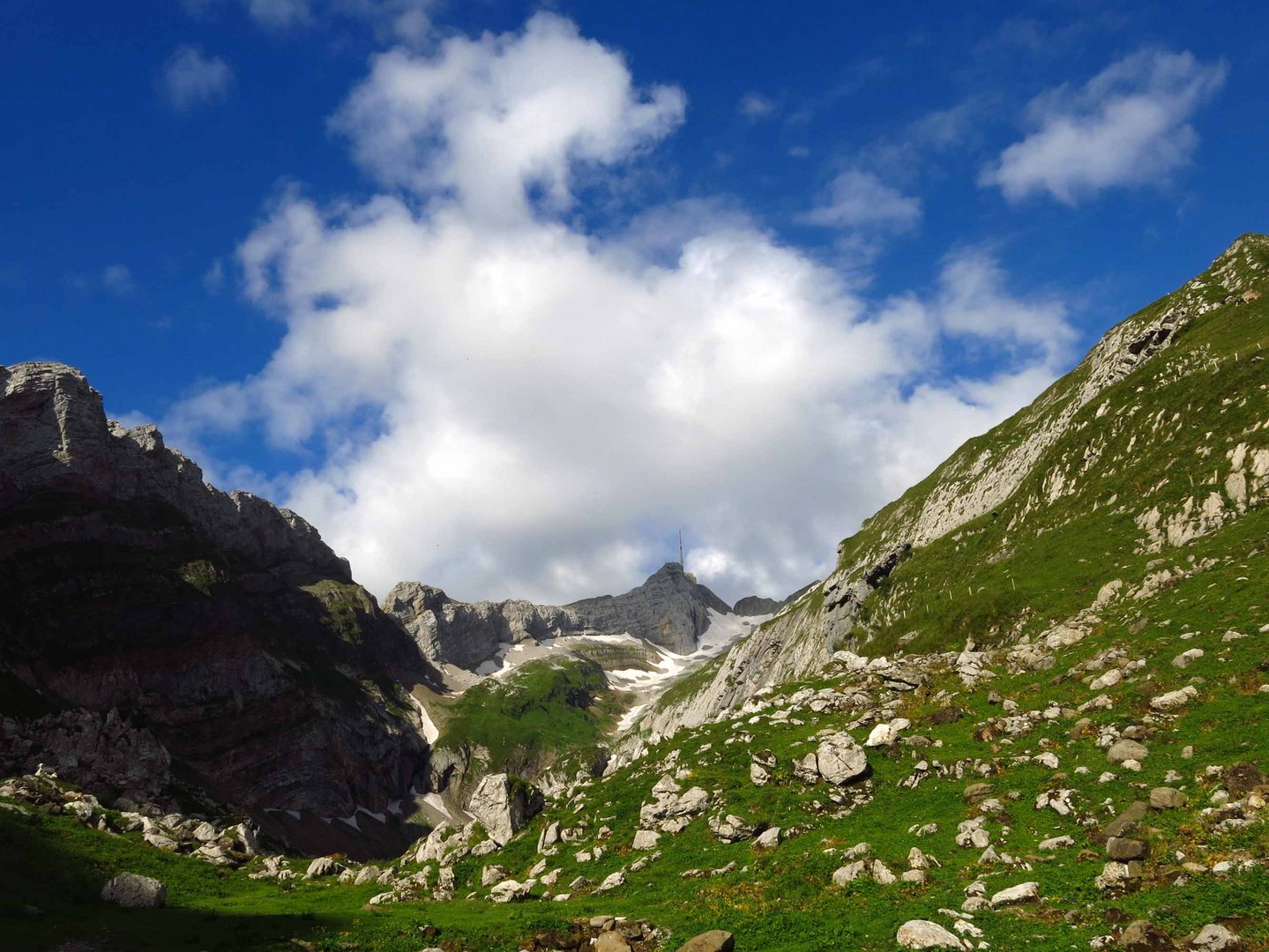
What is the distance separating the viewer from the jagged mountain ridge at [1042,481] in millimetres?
66062

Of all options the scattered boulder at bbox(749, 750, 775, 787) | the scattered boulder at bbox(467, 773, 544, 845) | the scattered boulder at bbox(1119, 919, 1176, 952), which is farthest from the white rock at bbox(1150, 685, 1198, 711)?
the scattered boulder at bbox(467, 773, 544, 845)

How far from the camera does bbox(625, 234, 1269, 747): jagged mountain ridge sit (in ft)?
217

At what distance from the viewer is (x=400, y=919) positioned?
28906 mm

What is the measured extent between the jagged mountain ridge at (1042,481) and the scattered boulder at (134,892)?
104 ft

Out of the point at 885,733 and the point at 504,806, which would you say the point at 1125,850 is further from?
the point at 504,806

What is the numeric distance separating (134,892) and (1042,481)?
98.5 metres

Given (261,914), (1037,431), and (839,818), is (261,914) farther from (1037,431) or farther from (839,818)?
(1037,431)

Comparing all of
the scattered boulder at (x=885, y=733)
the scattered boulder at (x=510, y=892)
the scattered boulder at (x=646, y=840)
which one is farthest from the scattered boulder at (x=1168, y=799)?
the scattered boulder at (x=510, y=892)

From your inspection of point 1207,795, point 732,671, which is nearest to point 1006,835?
point 1207,795

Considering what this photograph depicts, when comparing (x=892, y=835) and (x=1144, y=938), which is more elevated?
(x=892, y=835)

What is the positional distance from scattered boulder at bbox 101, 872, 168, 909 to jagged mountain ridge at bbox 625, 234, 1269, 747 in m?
31.6

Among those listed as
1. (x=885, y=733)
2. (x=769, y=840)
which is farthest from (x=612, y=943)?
(x=885, y=733)

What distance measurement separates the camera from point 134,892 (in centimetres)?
3181

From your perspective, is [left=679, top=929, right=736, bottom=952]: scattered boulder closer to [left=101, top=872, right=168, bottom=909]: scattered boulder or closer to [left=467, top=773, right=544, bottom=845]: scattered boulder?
[left=467, top=773, right=544, bottom=845]: scattered boulder
